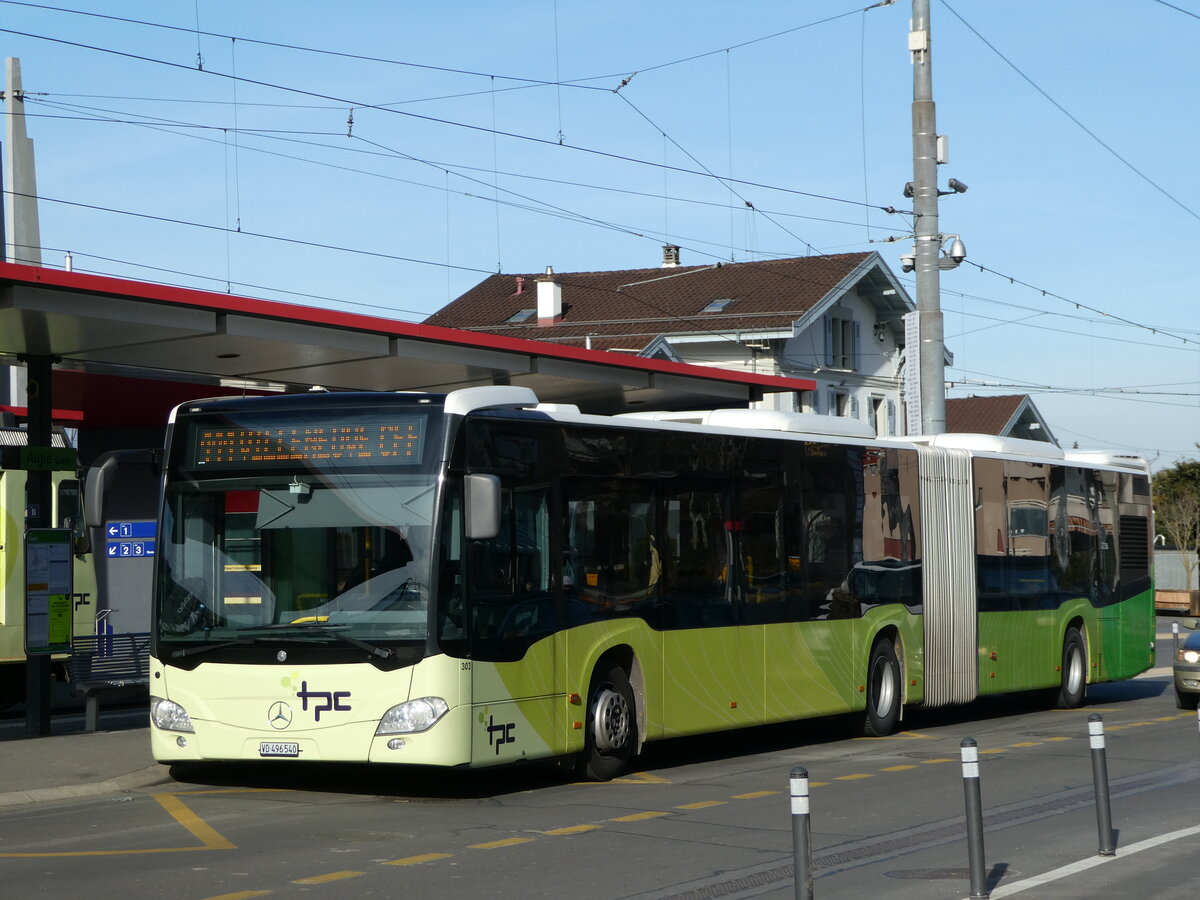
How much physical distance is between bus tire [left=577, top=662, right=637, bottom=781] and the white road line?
4.60 m

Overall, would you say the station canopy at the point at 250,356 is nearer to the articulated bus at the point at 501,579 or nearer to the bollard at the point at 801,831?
the articulated bus at the point at 501,579

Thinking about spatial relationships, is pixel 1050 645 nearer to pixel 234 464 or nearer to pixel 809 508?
pixel 809 508

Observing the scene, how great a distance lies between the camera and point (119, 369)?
62.4 feet

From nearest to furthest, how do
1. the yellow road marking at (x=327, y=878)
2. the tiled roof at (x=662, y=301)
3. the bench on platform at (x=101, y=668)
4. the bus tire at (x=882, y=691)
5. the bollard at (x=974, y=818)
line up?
the bollard at (x=974, y=818) < the yellow road marking at (x=327, y=878) < the bench on platform at (x=101, y=668) < the bus tire at (x=882, y=691) < the tiled roof at (x=662, y=301)

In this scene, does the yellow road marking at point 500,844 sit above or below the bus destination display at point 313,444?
below

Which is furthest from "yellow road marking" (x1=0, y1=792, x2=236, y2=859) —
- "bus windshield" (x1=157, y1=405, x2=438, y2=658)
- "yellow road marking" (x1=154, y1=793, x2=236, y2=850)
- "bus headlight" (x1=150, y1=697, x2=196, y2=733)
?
"bus windshield" (x1=157, y1=405, x2=438, y2=658)

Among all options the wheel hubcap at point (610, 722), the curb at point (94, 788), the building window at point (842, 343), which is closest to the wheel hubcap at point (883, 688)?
the wheel hubcap at point (610, 722)

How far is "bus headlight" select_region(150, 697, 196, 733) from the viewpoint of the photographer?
1254cm

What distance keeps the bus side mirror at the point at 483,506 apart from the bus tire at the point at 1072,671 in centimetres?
1199

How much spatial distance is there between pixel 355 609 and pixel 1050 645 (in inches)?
469

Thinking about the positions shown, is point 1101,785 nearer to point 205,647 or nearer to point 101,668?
point 205,647

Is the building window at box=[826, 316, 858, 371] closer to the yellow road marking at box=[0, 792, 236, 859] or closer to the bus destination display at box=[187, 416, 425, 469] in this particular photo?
the bus destination display at box=[187, 416, 425, 469]

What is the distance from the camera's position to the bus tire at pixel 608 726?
13578 mm

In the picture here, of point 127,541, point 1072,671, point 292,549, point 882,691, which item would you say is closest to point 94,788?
point 292,549
